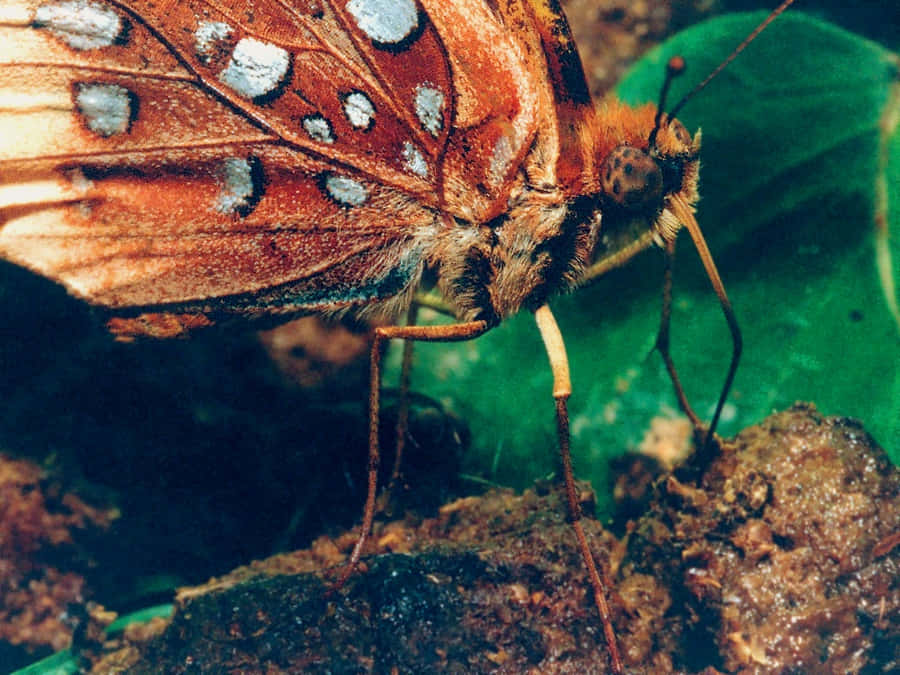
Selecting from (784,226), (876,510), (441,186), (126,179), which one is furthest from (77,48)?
(876,510)

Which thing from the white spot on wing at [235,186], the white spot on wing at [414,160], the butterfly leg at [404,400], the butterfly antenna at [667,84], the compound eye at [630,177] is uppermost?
the butterfly antenna at [667,84]

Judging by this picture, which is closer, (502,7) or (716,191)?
(502,7)

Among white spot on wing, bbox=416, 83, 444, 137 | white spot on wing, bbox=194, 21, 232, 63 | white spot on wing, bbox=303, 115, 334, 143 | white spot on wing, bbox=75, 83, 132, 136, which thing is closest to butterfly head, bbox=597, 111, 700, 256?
white spot on wing, bbox=416, 83, 444, 137

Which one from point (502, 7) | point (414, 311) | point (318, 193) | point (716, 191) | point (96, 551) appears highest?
point (502, 7)

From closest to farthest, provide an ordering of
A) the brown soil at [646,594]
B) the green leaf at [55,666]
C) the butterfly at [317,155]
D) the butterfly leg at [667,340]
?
the brown soil at [646,594] → the butterfly at [317,155] → the green leaf at [55,666] → the butterfly leg at [667,340]

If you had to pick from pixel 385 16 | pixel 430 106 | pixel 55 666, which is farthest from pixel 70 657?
pixel 385 16

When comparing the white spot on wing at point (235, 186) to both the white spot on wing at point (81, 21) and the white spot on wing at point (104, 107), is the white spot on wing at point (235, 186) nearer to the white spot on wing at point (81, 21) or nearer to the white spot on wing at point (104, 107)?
the white spot on wing at point (104, 107)

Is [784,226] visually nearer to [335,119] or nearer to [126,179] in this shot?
[335,119]

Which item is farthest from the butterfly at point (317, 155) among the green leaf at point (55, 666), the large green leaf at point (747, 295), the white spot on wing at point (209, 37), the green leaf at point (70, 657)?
the green leaf at point (55, 666)
